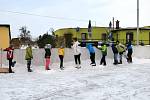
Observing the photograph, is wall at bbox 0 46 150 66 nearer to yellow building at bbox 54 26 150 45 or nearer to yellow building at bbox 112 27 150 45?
yellow building at bbox 54 26 150 45

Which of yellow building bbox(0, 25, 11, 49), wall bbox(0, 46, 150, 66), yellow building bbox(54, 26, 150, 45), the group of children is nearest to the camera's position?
the group of children

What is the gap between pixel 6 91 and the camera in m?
15.2

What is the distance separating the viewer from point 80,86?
16672mm

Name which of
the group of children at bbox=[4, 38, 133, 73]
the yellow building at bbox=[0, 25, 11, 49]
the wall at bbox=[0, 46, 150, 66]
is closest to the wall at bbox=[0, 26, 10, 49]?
the yellow building at bbox=[0, 25, 11, 49]

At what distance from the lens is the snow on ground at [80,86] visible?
46.6 ft

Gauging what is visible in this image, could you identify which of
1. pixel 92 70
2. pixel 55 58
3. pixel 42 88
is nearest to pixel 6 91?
pixel 42 88

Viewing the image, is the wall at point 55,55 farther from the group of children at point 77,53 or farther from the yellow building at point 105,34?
the yellow building at point 105,34

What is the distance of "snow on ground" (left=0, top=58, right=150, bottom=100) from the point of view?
1420 centimetres

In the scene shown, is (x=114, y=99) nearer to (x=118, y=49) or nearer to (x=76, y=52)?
(x=76, y=52)

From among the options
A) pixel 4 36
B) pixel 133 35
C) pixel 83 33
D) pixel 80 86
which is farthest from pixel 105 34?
pixel 80 86

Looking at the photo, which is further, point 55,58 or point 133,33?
point 133,33

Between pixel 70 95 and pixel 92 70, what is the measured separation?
903 cm

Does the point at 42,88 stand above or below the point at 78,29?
below

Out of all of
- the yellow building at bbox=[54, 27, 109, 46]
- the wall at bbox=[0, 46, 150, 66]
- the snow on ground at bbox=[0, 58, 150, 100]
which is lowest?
the snow on ground at bbox=[0, 58, 150, 100]
